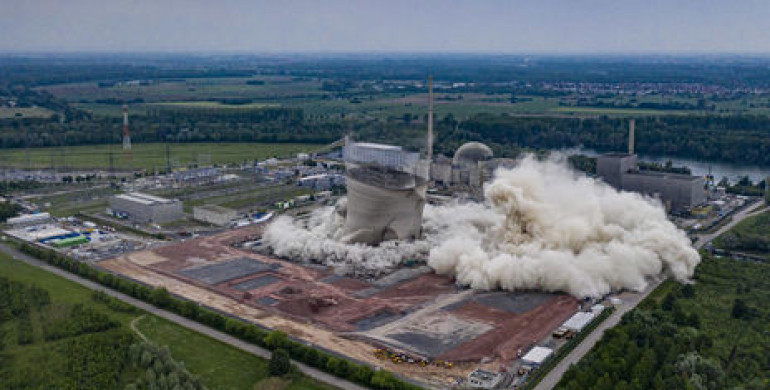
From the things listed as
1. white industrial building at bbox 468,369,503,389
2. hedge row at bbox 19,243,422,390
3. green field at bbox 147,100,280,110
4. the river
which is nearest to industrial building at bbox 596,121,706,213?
the river

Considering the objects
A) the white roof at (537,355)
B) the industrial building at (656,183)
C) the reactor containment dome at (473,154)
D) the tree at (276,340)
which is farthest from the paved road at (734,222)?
the tree at (276,340)

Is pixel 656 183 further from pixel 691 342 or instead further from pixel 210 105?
pixel 210 105

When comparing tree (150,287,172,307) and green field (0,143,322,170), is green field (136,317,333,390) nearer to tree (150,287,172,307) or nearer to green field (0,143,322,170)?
tree (150,287,172,307)

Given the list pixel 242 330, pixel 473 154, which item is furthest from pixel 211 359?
pixel 473 154

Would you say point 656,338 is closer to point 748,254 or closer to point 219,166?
point 748,254

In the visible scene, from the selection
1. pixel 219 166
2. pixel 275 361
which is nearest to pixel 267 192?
pixel 219 166

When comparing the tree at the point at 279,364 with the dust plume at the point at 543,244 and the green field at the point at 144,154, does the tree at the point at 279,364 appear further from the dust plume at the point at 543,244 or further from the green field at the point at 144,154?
the green field at the point at 144,154
